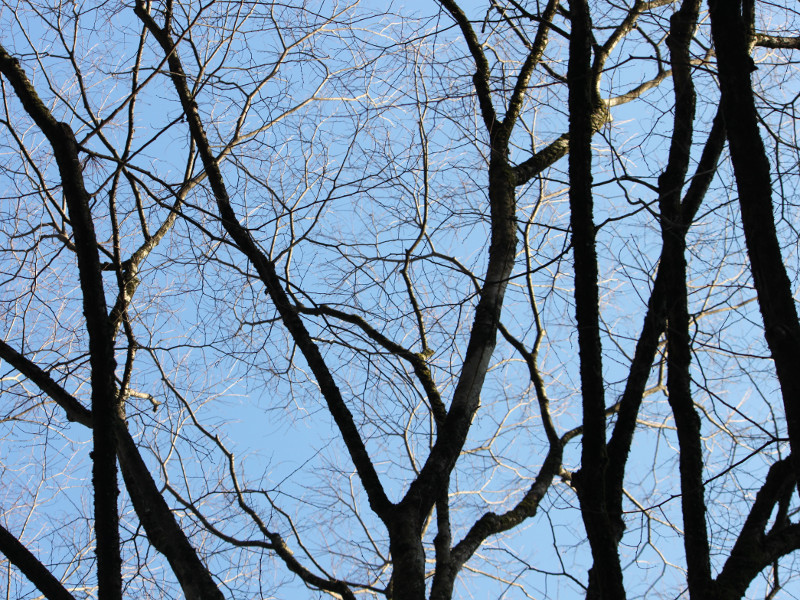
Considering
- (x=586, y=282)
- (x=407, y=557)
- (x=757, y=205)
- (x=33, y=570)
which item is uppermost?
(x=586, y=282)

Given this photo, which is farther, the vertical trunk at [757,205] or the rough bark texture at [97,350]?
the rough bark texture at [97,350]

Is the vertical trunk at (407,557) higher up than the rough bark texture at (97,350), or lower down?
lower down

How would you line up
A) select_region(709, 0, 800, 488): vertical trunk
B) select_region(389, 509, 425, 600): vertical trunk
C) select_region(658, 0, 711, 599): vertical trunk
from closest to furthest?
select_region(709, 0, 800, 488): vertical trunk < select_region(658, 0, 711, 599): vertical trunk < select_region(389, 509, 425, 600): vertical trunk

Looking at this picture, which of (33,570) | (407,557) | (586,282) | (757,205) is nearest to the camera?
(757,205)

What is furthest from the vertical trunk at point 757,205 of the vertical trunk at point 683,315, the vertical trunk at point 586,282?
the vertical trunk at point 586,282

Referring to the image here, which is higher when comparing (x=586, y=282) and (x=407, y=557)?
(x=586, y=282)

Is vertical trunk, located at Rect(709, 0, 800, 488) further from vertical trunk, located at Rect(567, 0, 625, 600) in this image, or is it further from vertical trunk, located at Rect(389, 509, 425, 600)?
vertical trunk, located at Rect(389, 509, 425, 600)

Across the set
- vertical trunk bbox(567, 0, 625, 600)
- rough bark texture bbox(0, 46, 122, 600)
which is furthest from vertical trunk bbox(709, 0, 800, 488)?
rough bark texture bbox(0, 46, 122, 600)

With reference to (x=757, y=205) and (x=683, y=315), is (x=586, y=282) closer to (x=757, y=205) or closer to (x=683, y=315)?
(x=683, y=315)

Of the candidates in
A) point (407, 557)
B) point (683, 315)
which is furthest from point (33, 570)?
point (683, 315)

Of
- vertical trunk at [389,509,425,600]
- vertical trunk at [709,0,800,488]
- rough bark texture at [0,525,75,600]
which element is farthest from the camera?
vertical trunk at [389,509,425,600]

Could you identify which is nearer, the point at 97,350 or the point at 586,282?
the point at 586,282

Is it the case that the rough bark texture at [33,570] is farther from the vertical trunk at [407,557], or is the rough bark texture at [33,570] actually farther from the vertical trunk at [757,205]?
the vertical trunk at [757,205]

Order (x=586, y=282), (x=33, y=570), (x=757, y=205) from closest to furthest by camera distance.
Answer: (x=757, y=205)
(x=33, y=570)
(x=586, y=282)
